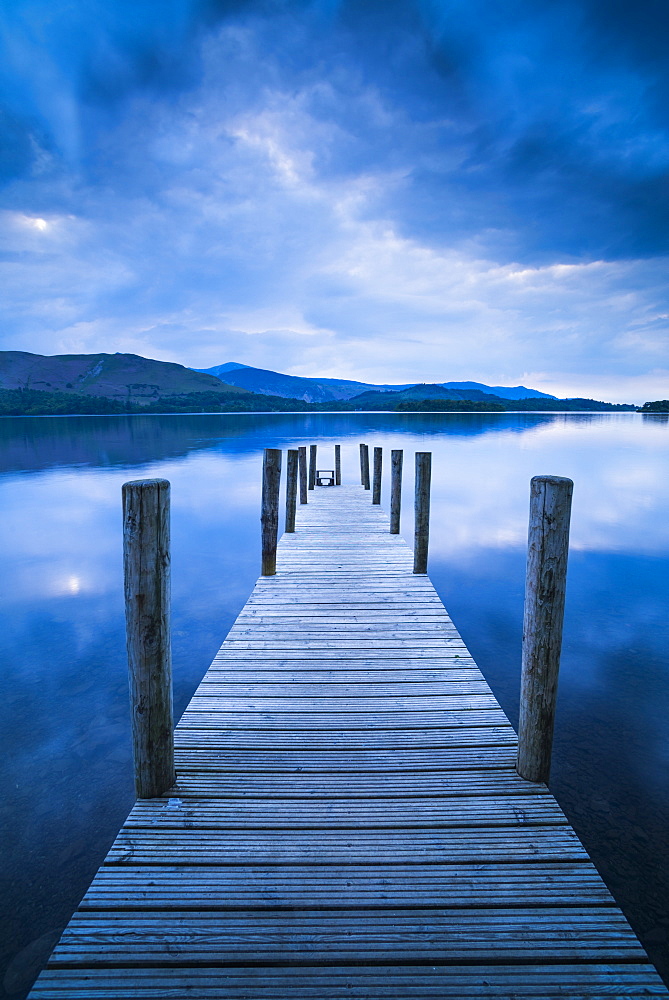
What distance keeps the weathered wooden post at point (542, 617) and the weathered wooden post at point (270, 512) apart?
16.3ft

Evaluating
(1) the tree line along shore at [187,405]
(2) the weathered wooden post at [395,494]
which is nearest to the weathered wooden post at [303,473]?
(2) the weathered wooden post at [395,494]

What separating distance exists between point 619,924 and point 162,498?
10.2 ft

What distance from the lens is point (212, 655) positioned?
22.5 feet

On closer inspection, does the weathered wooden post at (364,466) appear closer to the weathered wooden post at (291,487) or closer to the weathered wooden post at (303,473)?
the weathered wooden post at (303,473)

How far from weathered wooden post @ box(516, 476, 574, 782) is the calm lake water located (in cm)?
124

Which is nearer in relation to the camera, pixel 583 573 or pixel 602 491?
pixel 583 573

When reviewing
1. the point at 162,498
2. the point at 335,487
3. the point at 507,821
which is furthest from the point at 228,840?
the point at 335,487

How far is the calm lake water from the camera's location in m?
3.45

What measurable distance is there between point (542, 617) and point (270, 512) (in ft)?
17.4

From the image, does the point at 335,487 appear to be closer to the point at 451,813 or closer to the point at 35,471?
the point at 451,813

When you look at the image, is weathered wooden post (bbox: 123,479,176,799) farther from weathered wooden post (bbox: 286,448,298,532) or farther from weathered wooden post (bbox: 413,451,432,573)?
weathered wooden post (bbox: 286,448,298,532)

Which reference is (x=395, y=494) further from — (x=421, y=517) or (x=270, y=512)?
(x=270, y=512)

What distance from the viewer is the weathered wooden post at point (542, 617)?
112 inches

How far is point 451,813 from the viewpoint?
2.79 meters
